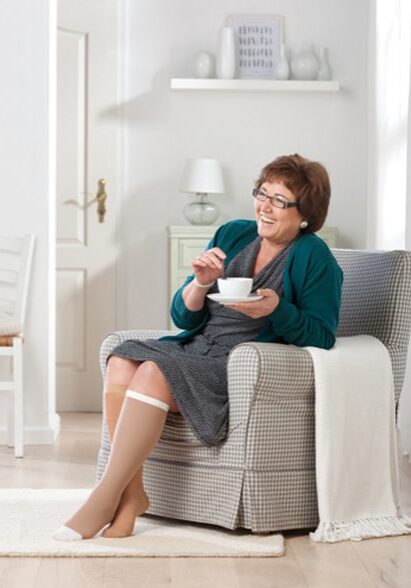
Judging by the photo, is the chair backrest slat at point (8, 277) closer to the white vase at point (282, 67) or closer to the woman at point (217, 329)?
the woman at point (217, 329)

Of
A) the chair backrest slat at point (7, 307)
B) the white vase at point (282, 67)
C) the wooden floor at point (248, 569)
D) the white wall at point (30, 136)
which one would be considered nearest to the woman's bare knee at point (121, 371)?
the wooden floor at point (248, 569)

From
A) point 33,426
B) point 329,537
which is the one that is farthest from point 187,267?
point 329,537

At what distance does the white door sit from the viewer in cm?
603

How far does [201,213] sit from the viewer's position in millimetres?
5883

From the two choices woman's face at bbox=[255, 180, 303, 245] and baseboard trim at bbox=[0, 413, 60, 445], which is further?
baseboard trim at bbox=[0, 413, 60, 445]

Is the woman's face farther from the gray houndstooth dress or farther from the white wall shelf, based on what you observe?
the white wall shelf

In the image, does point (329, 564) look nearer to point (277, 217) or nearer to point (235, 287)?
point (235, 287)

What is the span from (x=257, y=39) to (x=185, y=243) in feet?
3.50

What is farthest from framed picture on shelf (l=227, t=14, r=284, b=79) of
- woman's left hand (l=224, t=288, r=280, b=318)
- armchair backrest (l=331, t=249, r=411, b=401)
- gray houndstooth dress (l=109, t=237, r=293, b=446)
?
woman's left hand (l=224, t=288, r=280, b=318)

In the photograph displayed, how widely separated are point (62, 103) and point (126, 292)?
95 centimetres

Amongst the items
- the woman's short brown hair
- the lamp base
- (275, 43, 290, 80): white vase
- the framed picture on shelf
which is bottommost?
the lamp base

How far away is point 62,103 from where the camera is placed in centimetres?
601

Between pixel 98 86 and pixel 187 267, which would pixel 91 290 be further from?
pixel 98 86

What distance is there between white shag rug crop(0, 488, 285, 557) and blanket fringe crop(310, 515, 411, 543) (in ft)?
0.40
